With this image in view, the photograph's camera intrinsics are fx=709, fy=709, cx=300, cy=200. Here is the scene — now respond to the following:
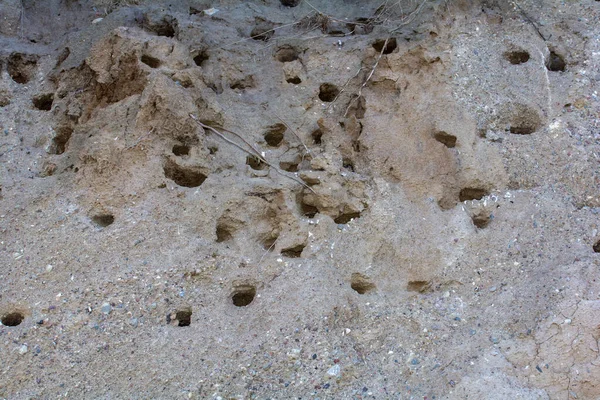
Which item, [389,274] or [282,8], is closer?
[389,274]

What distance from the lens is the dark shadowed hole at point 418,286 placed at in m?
3.61

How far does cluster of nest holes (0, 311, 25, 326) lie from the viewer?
3.38 metres

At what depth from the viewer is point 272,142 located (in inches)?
162

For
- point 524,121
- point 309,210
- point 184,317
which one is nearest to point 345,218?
point 309,210

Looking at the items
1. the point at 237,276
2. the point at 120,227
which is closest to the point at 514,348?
the point at 237,276

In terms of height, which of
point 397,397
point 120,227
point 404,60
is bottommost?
point 397,397

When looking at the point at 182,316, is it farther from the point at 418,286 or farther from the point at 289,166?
the point at 418,286

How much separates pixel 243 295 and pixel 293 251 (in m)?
0.34

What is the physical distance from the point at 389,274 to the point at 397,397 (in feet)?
2.23

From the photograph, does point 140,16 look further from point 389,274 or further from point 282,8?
point 389,274

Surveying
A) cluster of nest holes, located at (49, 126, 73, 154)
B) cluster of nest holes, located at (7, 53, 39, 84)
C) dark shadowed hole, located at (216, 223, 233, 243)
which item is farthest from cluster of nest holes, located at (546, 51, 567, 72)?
cluster of nest holes, located at (7, 53, 39, 84)

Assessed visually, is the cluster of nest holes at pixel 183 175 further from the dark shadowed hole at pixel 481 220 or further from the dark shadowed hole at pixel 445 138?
the dark shadowed hole at pixel 481 220

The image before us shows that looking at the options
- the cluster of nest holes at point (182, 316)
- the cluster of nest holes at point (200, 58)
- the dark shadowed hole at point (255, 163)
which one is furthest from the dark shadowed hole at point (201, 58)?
the cluster of nest holes at point (182, 316)

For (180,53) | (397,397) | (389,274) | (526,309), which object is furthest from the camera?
(180,53)
